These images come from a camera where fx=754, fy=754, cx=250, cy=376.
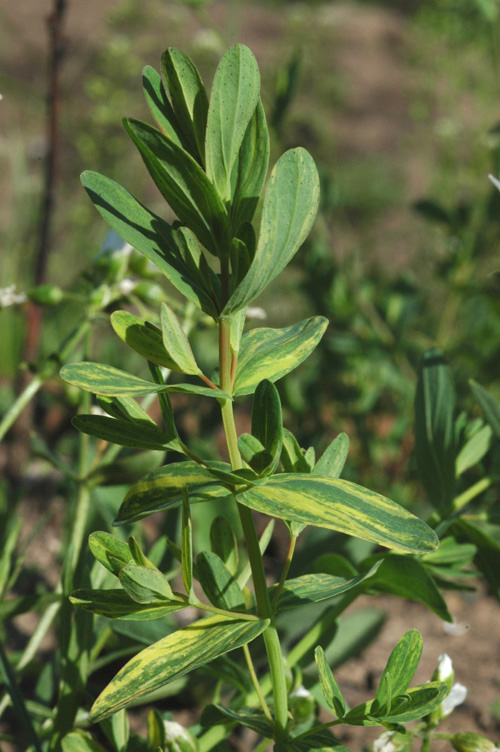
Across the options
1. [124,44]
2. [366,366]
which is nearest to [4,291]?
[366,366]

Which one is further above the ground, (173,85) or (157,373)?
(173,85)

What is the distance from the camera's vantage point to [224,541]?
467mm

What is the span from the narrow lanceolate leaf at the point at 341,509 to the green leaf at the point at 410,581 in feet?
0.46

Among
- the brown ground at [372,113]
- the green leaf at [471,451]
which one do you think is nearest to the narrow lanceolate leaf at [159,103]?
the green leaf at [471,451]

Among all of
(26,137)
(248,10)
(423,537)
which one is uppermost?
(248,10)

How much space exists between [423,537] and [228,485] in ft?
0.32

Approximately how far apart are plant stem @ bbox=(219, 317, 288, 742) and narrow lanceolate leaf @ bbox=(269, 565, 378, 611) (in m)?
0.02

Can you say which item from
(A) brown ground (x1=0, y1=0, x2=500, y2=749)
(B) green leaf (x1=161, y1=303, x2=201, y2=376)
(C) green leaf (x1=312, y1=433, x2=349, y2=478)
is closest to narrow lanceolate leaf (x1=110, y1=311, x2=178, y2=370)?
(B) green leaf (x1=161, y1=303, x2=201, y2=376)

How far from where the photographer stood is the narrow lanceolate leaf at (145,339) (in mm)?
351

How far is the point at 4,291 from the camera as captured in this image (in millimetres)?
664

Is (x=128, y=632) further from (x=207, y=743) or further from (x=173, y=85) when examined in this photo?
(x=173, y=85)

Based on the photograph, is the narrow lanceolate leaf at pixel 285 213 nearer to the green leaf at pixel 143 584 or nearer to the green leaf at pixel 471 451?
the green leaf at pixel 143 584

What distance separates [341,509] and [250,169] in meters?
0.16

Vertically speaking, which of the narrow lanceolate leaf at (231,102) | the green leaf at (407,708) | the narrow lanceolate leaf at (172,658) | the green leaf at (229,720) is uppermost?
the narrow lanceolate leaf at (231,102)
